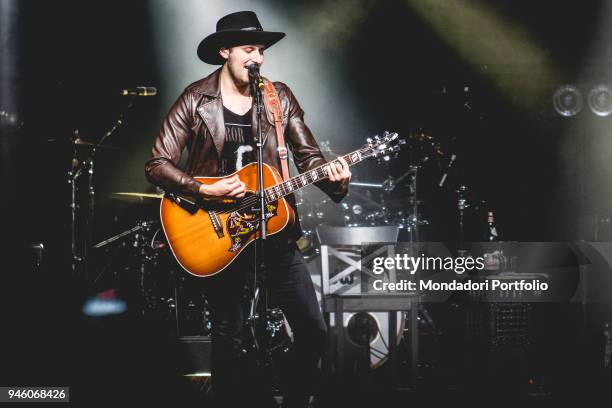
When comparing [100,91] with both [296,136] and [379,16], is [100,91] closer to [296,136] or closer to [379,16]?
→ [379,16]

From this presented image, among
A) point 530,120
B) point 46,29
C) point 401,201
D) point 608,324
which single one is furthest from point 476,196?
point 46,29

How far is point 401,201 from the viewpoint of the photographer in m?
6.41

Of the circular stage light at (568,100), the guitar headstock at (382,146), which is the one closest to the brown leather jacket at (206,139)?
the guitar headstock at (382,146)

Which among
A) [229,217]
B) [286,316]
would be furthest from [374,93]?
[286,316]

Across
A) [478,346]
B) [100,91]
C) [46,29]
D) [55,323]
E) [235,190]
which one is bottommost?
[478,346]

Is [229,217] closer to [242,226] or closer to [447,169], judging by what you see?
[242,226]

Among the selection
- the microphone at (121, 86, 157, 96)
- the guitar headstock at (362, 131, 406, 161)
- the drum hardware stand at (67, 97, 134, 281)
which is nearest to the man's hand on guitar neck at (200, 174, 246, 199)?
the guitar headstock at (362, 131, 406, 161)

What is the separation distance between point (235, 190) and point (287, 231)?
0.34m

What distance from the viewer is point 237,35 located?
3.08 meters

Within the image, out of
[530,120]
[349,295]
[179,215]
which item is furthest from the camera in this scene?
[530,120]

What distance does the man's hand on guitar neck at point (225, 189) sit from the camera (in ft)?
9.38

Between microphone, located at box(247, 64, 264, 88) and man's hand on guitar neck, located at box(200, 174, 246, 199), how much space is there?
0.48 meters

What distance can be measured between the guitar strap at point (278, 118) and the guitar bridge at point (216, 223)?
41 centimetres

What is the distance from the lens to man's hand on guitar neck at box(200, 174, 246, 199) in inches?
113
